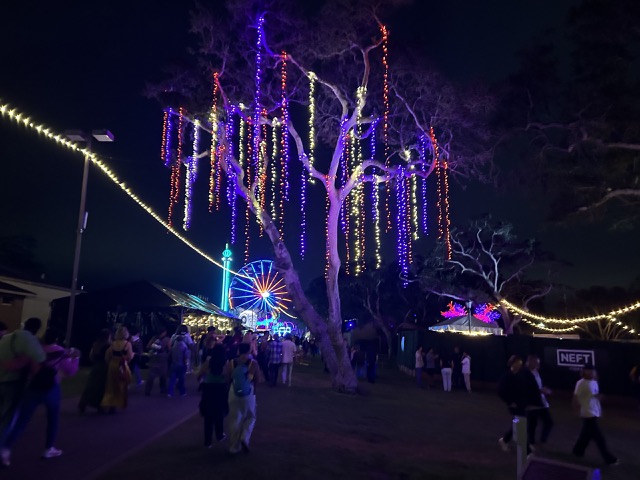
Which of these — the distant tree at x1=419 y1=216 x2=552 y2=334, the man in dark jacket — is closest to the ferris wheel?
the distant tree at x1=419 y1=216 x2=552 y2=334

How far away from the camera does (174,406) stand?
35.7 ft

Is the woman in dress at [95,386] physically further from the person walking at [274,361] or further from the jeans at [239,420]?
the person walking at [274,361]

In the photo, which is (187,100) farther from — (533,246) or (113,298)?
(533,246)

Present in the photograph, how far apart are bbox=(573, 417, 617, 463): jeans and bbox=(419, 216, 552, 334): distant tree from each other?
2732 cm

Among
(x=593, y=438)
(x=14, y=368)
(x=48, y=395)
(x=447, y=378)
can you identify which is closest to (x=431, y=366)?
(x=447, y=378)

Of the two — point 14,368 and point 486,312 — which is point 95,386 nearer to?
point 14,368

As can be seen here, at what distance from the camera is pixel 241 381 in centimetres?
702

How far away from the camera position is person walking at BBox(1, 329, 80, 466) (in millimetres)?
5750

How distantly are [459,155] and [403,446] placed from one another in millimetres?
10662

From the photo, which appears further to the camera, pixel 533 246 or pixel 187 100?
pixel 533 246

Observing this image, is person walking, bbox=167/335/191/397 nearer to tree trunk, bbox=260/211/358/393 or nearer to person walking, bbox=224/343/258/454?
tree trunk, bbox=260/211/358/393

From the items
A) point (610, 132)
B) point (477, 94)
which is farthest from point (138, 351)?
point (610, 132)

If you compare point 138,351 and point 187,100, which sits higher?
point 187,100

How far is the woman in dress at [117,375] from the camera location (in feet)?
31.0
